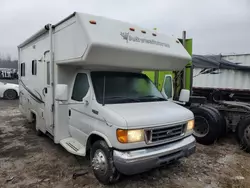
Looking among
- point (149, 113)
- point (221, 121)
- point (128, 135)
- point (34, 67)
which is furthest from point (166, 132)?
point (34, 67)

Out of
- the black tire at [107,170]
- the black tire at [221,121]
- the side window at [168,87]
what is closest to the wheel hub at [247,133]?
the black tire at [221,121]

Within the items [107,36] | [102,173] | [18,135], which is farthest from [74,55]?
[18,135]

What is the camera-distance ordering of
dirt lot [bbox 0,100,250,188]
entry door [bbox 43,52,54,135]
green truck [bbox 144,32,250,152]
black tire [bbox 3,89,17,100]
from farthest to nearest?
black tire [bbox 3,89,17,100] < green truck [bbox 144,32,250,152] < entry door [bbox 43,52,54,135] < dirt lot [bbox 0,100,250,188]

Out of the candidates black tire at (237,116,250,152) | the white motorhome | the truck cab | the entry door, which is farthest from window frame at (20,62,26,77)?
black tire at (237,116,250,152)

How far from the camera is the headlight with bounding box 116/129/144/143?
130 inches

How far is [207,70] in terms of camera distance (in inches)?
330

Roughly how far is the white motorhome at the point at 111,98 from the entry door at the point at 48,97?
0.02 m

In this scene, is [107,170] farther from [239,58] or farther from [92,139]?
[239,58]

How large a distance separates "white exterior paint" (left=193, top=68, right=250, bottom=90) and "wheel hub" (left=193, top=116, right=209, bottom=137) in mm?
2713

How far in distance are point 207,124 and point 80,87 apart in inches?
143

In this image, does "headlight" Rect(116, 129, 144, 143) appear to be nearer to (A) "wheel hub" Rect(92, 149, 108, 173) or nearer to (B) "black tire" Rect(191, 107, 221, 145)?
(A) "wheel hub" Rect(92, 149, 108, 173)

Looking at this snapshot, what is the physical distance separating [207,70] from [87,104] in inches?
230

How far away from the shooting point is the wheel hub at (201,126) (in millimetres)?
6070

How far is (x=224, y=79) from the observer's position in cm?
816
